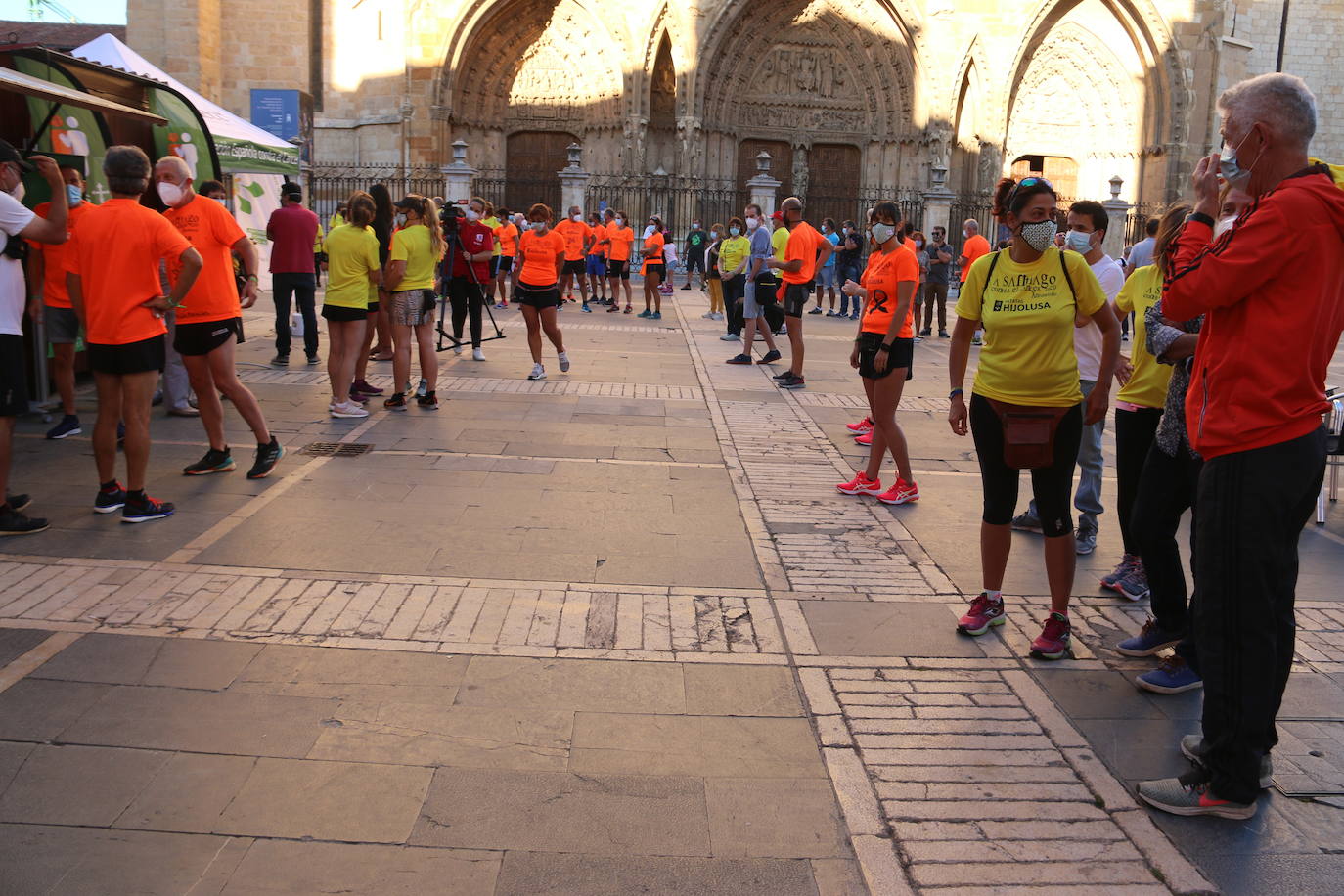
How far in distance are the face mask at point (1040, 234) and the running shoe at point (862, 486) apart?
2933 millimetres

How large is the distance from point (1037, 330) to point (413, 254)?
6558mm

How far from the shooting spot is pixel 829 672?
4520mm

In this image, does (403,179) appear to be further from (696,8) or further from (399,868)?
(399,868)

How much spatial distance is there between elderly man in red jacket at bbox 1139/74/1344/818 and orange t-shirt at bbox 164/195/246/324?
590 centimetres

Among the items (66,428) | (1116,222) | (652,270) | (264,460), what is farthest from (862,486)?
(1116,222)

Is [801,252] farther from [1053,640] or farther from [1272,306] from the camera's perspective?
[1272,306]

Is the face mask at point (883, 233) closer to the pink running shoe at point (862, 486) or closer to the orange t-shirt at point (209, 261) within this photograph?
the pink running shoe at point (862, 486)

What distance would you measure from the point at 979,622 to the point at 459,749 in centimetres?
239

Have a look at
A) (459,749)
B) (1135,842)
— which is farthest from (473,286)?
(1135,842)

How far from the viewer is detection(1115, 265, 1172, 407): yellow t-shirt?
536 centimetres

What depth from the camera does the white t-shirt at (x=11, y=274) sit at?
5.88 m

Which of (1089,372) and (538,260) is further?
(538,260)

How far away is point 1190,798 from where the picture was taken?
3.53m

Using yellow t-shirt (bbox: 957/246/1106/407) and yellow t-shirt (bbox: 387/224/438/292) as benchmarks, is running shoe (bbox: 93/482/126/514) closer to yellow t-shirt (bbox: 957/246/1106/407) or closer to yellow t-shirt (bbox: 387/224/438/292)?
yellow t-shirt (bbox: 387/224/438/292)
